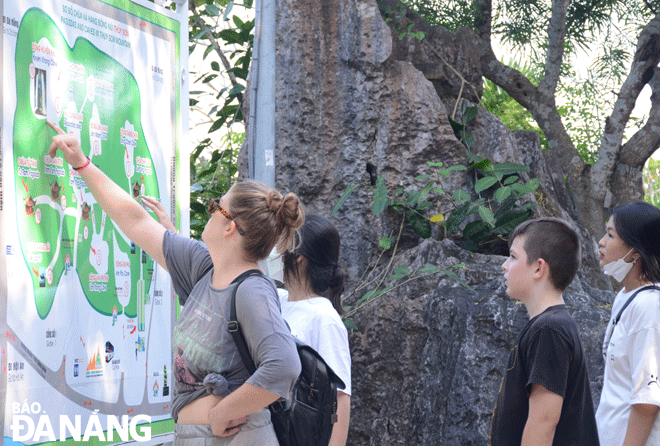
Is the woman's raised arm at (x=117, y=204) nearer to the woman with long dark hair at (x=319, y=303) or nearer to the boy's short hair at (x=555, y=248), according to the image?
the woman with long dark hair at (x=319, y=303)

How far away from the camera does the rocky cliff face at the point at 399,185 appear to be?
143 inches

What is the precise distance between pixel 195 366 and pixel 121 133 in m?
1.12

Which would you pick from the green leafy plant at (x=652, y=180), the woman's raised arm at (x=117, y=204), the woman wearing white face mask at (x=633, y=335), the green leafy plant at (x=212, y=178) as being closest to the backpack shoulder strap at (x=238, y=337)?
the woman's raised arm at (x=117, y=204)

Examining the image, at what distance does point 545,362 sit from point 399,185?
255 cm

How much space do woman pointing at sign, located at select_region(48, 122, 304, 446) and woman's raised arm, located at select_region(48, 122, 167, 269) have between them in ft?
0.39

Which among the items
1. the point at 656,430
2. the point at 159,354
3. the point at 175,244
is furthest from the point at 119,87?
the point at 656,430

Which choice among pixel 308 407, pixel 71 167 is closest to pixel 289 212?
pixel 308 407

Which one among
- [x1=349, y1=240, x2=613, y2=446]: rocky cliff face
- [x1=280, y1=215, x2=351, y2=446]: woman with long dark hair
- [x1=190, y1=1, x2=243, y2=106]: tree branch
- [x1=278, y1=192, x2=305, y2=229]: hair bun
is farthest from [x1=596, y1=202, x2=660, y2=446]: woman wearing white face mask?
[x1=190, y1=1, x2=243, y2=106]: tree branch

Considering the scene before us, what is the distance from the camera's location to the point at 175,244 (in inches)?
83.4

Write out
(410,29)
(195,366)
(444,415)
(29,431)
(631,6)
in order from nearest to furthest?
(195,366) < (29,431) < (444,415) < (410,29) < (631,6)

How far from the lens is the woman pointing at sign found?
69.2 inches

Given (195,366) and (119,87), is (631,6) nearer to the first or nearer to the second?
(119,87)

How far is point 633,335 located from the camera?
228 cm

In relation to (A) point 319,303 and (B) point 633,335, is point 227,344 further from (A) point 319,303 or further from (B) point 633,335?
(B) point 633,335
